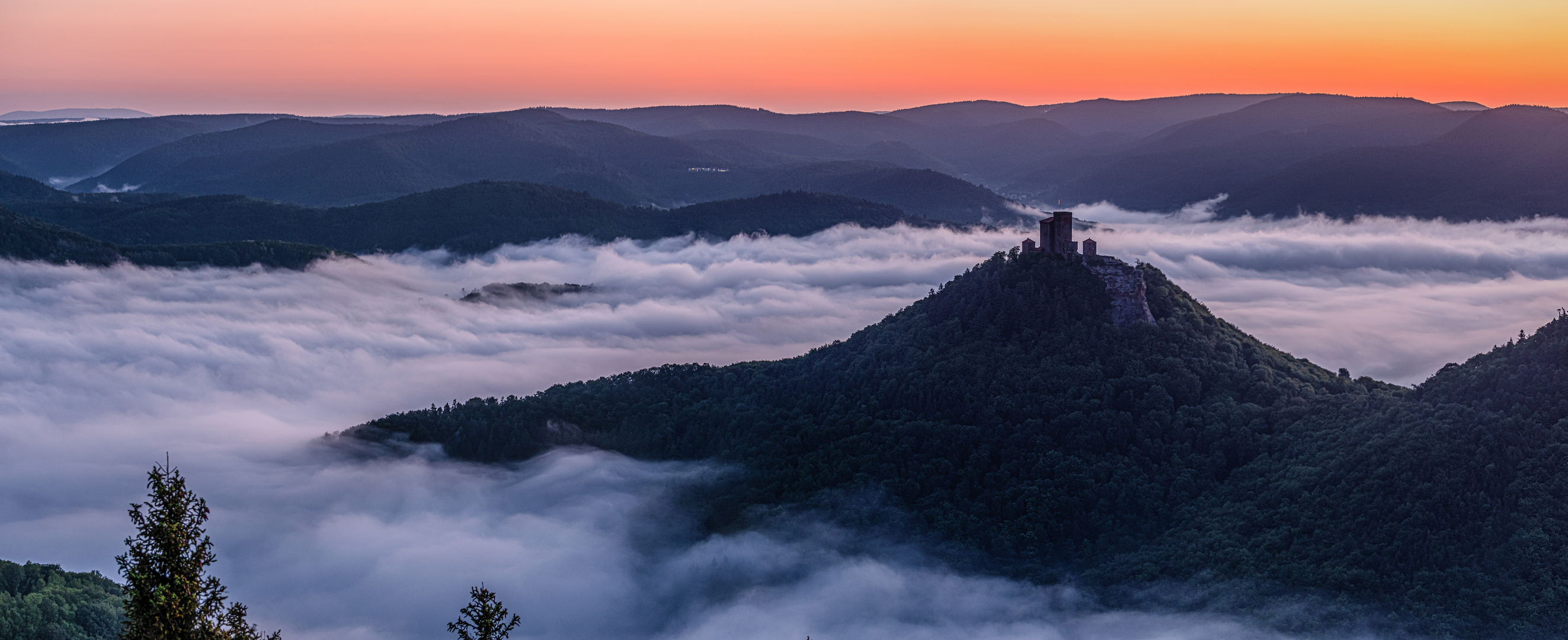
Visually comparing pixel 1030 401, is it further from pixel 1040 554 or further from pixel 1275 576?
pixel 1275 576

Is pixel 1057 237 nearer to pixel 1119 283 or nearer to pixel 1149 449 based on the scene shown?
pixel 1119 283

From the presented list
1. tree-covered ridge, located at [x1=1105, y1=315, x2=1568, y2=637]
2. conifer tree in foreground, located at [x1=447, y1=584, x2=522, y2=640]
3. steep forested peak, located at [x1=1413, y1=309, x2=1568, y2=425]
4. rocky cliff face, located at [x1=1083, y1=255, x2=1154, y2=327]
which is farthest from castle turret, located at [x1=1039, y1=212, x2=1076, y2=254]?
conifer tree in foreground, located at [x1=447, y1=584, x2=522, y2=640]

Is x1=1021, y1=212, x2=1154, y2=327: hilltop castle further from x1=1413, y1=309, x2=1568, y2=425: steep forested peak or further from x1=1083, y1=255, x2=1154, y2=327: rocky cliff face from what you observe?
x1=1413, y1=309, x2=1568, y2=425: steep forested peak

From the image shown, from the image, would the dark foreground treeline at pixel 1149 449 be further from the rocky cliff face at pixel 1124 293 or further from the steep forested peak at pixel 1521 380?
the rocky cliff face at pixel 1124 293

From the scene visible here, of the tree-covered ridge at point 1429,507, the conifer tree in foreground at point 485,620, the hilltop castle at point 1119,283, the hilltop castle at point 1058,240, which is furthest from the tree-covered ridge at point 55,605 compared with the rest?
the hilltop castle at point 1058,240

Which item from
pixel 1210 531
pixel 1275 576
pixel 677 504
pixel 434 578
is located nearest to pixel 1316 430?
pixel 1210 531
